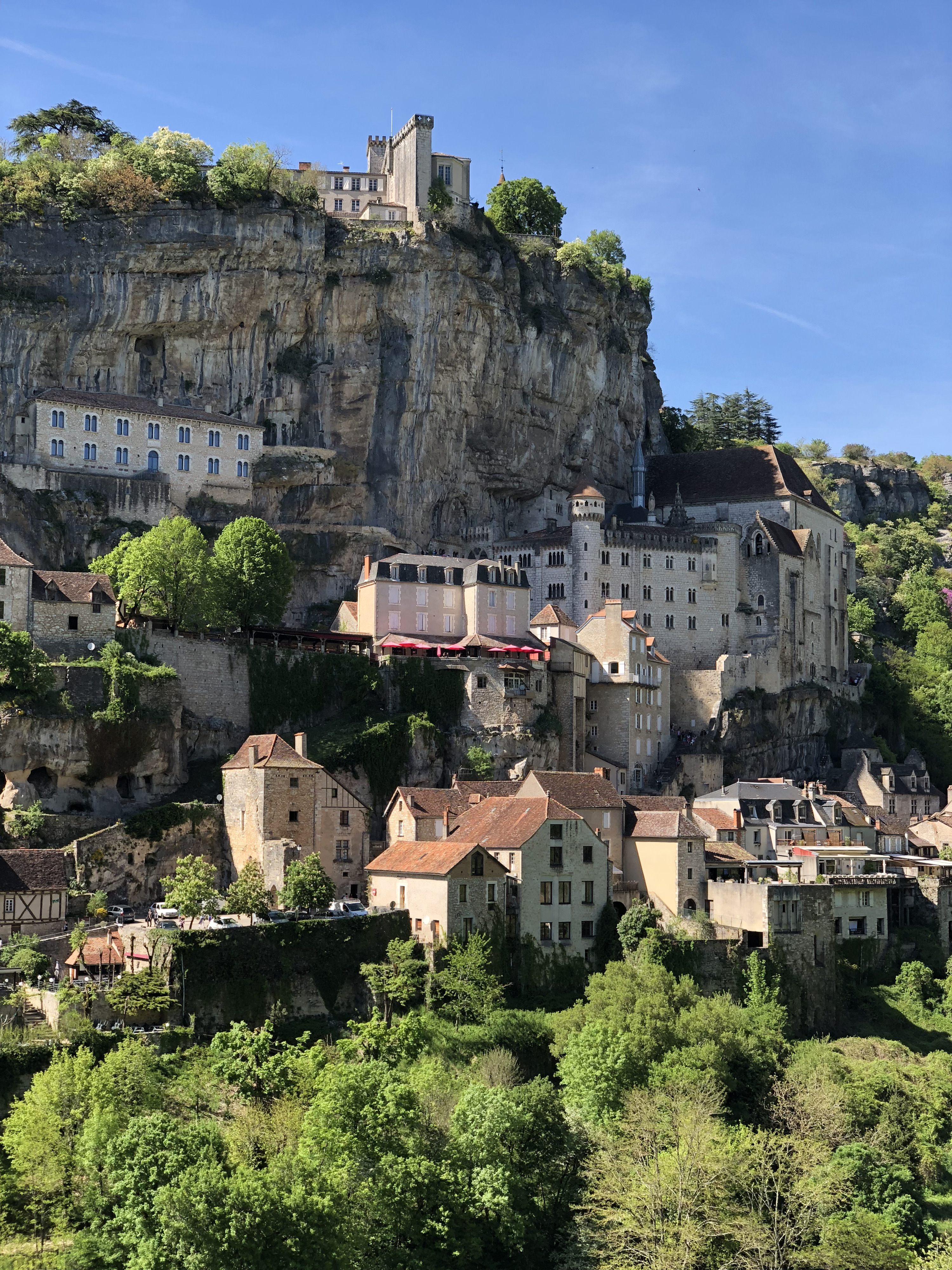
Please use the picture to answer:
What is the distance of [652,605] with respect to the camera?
95.2 meters

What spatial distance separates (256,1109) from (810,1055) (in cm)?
2202

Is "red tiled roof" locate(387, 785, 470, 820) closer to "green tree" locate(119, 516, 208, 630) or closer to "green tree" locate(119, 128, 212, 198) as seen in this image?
"green tree" locate(119, 516, 208, 630)

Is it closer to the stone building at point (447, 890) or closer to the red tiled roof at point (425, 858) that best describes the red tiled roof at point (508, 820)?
the red tiled roof at point (425, 858)

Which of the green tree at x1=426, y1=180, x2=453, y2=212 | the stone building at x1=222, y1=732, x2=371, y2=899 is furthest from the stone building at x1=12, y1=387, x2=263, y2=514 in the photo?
the stone building at x1=222, y1=732, x2=371, y2=899

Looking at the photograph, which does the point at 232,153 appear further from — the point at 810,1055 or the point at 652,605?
the point at 810,1055

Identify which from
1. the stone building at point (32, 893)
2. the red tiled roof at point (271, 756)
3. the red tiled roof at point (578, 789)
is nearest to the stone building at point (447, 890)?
the red tiled roof at point (578, 789)

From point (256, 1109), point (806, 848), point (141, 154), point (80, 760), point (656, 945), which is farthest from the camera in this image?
point (141, 154)

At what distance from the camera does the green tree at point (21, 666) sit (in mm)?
66000

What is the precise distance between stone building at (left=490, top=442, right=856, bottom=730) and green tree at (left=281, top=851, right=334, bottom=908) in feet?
113

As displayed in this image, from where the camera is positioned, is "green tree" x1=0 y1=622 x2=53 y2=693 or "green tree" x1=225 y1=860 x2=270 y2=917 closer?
"green tree" x1=225 y1=860 x2=270 y2=917

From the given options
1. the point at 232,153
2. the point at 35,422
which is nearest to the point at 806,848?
the point at 35,422

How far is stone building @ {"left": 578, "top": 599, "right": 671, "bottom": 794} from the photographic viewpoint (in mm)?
82438

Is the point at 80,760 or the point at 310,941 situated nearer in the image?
the point at 310,941

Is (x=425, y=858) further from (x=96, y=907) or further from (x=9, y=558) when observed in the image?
(x=9, y=558)
